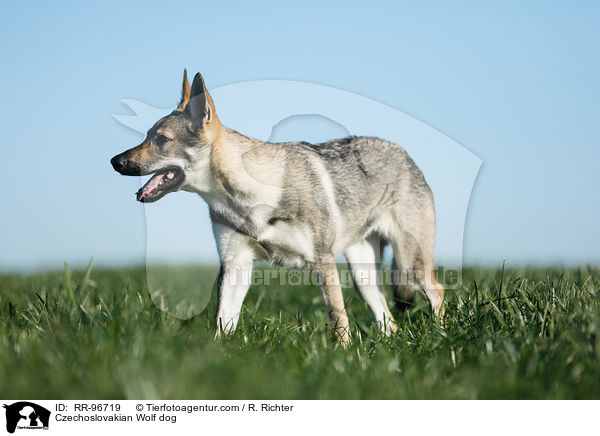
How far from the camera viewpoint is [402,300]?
4836 millimetres

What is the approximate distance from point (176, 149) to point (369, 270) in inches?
102

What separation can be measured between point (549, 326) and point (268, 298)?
347cm

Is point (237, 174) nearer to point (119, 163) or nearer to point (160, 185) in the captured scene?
point (160, 185)

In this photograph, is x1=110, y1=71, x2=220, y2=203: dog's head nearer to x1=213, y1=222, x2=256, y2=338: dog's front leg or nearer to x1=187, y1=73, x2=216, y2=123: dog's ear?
x1=187, y1=73, x2=216, y2=123: dog's ear

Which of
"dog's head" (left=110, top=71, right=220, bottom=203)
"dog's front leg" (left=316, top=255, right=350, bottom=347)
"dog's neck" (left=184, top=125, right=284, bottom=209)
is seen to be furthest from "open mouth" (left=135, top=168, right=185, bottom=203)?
"dog's front leg" (left=316, top=255, right=350, bottom=347)

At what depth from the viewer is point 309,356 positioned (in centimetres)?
304

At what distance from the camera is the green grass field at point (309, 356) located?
2.27 metres

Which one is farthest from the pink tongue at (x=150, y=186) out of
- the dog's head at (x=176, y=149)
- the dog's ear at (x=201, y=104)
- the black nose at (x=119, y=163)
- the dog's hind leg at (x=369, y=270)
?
the dog's hind leg at (x=369, y=270)

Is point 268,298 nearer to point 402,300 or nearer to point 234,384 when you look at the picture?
point 402,300

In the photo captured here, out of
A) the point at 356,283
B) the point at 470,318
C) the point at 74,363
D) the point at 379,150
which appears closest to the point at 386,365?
the point at 470,318

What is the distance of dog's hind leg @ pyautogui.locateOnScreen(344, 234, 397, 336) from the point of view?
5.06m

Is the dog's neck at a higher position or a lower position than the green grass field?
higher
